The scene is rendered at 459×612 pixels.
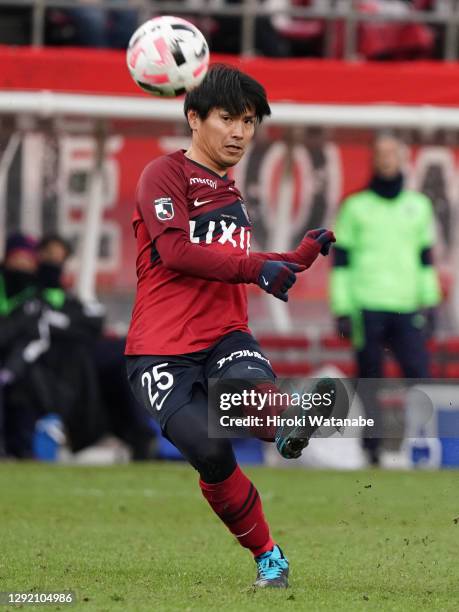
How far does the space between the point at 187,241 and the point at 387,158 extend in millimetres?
6347

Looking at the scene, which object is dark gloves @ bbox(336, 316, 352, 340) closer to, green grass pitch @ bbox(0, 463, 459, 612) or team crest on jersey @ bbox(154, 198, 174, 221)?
green grass pitch @ bbox(0, 463, 459, 612)

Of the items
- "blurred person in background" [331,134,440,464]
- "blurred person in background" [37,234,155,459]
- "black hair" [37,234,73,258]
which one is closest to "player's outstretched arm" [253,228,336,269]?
"blurred person in background" [331,134,440,464]

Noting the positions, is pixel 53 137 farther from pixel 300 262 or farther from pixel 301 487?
pixel 300 262

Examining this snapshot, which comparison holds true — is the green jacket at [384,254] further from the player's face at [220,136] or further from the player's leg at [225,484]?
the player's leg at [225,484]

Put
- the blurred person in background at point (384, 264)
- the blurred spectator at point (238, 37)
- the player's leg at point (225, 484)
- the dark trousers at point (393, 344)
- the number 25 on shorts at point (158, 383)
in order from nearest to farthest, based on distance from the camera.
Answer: the player's leg at point (225, 484), the number 25 on shorts at point (158, 383), the dark trousers at point (393, 344), the blurred person in background at point (384, 264), the blurred spectator at point (238, 37)

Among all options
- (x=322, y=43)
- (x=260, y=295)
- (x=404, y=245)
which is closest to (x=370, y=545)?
(x=404, y=245)

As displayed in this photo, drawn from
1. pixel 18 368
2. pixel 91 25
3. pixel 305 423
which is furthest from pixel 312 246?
pixel 91 25

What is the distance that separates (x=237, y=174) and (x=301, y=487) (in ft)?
14.7

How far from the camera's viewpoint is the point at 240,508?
6219 millimetres

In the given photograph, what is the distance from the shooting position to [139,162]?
48.5ft

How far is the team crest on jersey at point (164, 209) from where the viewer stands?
6.20 meters

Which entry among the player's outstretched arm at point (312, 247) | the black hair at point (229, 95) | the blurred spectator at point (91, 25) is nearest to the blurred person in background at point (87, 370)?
the blurred spectator at point (91, 25)

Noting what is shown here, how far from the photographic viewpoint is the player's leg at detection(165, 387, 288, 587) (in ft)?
19.8

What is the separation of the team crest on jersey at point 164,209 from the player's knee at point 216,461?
2.71 feet
